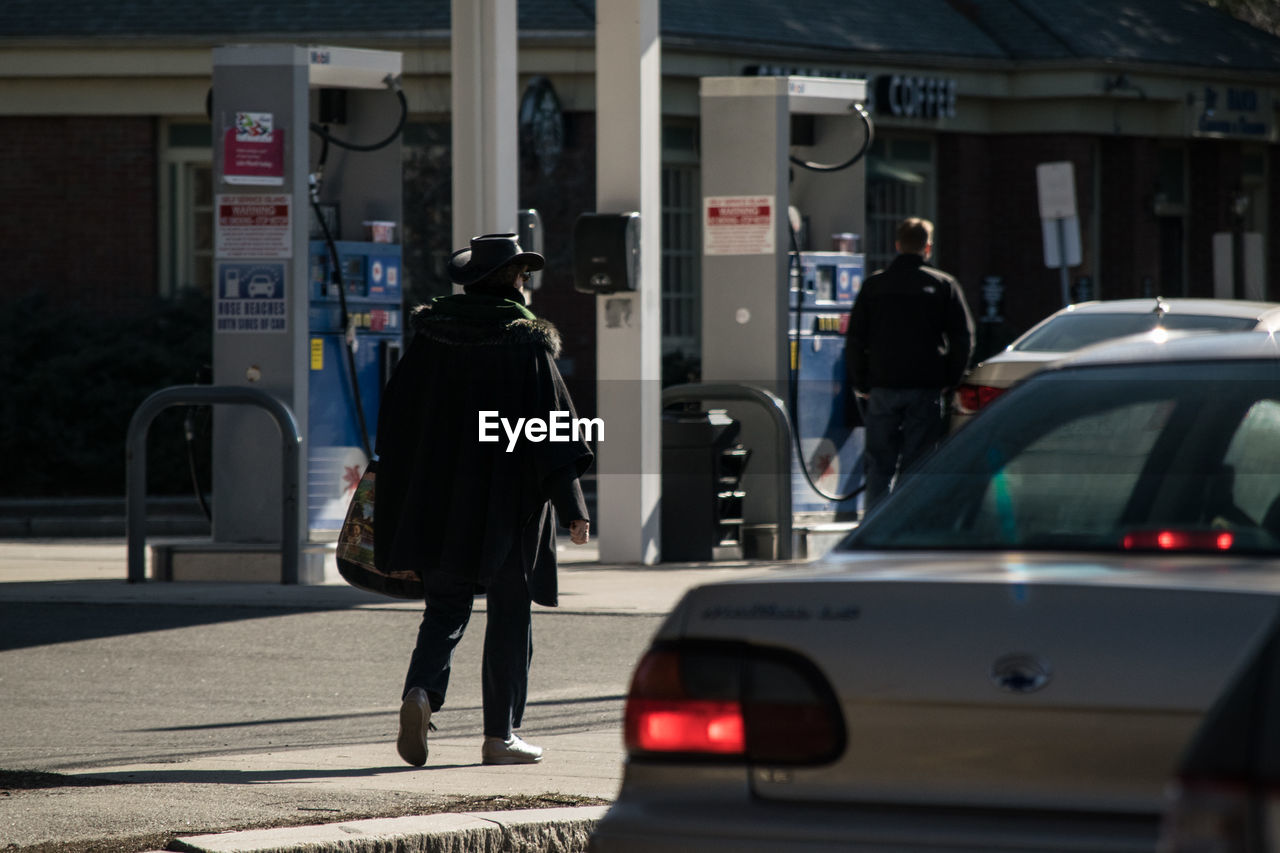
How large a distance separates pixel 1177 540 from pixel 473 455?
10.7 ft

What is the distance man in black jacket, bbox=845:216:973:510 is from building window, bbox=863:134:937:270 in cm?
1193

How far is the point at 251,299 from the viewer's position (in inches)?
505

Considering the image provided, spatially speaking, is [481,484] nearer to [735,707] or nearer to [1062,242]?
[735,707]

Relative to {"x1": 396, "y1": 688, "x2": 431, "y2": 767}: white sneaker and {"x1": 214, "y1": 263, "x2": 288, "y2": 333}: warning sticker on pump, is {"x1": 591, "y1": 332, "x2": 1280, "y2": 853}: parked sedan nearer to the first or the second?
{"x1": 396, "y1": 688, "x2": 431, "y2": 767}: white sneaker

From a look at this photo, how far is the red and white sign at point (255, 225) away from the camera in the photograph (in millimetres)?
12750

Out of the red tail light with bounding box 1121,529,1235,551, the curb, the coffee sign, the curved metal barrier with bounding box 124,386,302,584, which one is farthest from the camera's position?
the coffee sign

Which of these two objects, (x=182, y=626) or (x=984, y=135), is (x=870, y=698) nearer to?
(x=182, y=626)

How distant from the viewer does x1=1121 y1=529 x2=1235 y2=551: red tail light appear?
4141 mm

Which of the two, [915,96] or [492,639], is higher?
[915,96]

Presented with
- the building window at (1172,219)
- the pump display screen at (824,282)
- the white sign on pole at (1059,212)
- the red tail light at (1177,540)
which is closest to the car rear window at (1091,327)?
the pump display screen at (824,282)

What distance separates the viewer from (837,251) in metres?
16.0

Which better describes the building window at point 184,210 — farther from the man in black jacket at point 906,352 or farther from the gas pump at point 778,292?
the man in black jacket at point 906,352

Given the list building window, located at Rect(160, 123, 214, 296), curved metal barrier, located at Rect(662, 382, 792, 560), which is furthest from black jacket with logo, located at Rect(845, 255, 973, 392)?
building window, located at Rect(160, 123, 214, 296)

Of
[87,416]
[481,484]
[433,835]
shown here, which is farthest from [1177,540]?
[87,416]
